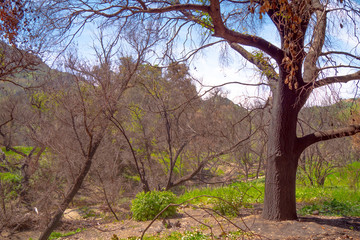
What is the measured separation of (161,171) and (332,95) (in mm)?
12453

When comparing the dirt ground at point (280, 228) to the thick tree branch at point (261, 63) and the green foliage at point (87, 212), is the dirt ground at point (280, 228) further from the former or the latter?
the green foliage at point (87, 212)

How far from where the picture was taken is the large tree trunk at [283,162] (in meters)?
5.75

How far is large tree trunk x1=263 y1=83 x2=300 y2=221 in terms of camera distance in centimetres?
575

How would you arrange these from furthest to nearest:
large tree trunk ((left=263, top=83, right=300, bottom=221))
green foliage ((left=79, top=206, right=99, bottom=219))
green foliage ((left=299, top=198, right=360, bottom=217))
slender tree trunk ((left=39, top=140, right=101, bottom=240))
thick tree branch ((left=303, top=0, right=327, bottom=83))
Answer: green foliage ((left=79, top=206, right=99, bottom=219))
slender tree trunk ((left=39, top=140, right=101, bottom=240))
green foliage ((left=299, top=198, right=360, bottom=217))
large tree trunk ((left=263, top=83, right=300, bottom=221))
thick tree branch ((left=303, top=0, right=327, bottom=83))

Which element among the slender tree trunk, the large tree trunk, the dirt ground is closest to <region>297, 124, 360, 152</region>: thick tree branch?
the large tree trunk

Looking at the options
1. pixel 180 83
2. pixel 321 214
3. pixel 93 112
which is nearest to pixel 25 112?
pixel 93 112

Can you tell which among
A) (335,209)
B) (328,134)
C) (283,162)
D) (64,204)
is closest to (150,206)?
(64,204)

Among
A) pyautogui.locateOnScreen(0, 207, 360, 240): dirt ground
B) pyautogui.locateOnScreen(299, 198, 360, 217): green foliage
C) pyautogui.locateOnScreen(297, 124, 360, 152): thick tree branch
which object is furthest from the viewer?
pyautogui.locateOnScreen(299, 198, 360, 217): green foliage

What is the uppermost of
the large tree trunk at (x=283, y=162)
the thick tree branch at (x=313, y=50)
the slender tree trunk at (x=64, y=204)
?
the thick tree branch at (x=313, y=50)

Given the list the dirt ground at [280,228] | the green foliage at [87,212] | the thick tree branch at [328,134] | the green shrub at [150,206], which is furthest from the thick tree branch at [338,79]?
the green foliage at [87,212]

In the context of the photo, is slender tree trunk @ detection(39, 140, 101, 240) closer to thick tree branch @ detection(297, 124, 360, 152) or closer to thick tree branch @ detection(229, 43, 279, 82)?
thick tree branch @ detection(229, 43, 279, 82)

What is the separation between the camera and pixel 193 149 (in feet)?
44.1

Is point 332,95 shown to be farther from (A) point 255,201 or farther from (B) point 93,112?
(B) point 93,112

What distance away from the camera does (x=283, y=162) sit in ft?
19.0
